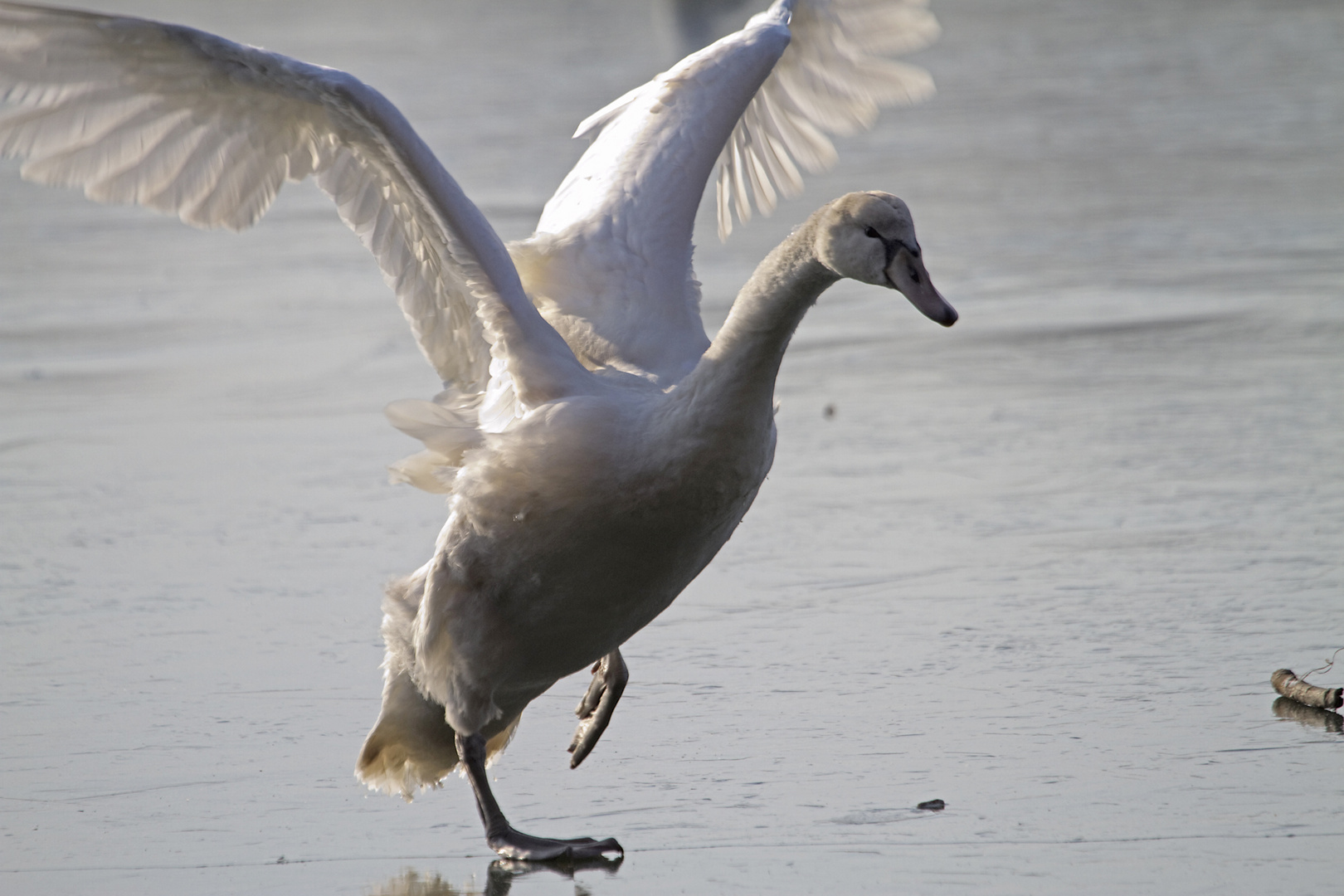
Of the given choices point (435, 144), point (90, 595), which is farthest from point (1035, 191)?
point (90, 595)

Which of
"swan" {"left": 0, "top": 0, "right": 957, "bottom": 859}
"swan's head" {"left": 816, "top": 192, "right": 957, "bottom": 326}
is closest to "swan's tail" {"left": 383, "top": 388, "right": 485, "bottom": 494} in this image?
"swan" {"left": 0, "top": 0, "right": 957, "bottom": 859}

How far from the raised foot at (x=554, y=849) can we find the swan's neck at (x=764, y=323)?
3.09 ft

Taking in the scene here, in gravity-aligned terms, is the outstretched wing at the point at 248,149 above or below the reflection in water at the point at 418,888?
above

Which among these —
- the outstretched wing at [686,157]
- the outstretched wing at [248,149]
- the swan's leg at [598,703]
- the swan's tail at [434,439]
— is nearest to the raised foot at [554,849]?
the swan's leg at [598,703]

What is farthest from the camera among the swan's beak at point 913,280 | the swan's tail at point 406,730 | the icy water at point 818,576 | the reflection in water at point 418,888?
the swan's tail at point 406,730

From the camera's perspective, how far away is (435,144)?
38.0 ft

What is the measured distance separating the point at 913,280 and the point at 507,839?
4.73 feet

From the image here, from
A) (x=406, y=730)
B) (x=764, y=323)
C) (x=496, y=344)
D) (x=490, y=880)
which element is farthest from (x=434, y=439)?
(x=490, y=880)

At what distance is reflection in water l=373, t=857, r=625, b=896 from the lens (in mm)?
3615

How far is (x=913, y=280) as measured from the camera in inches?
137

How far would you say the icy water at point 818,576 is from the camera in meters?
3.74

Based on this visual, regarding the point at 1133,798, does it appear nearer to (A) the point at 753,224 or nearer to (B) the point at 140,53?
Answer: (B) the point at 140,53

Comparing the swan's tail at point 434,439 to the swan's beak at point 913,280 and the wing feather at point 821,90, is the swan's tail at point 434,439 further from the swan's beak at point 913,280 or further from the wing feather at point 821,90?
the wing feather at point 821,90

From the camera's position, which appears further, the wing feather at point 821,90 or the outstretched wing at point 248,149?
the wing feather at point 821,90
